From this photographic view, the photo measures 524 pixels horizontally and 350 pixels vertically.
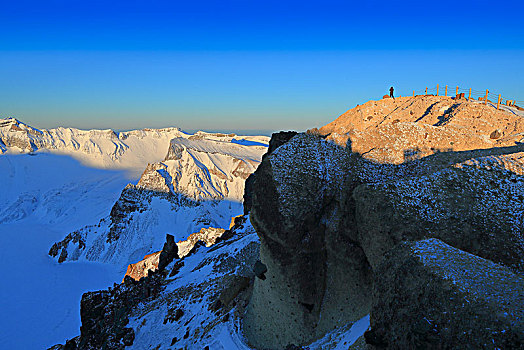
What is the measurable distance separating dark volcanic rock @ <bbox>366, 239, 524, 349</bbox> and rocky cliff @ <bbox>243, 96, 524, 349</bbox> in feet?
0.10

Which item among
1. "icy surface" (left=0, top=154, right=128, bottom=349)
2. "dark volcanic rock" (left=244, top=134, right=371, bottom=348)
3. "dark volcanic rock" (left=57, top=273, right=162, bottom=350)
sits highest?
"dark volcanic rock" (left=244, top=134, right=371, bottom=348)

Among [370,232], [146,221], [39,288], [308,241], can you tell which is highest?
[370,232]

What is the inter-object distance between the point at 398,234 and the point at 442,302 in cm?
615

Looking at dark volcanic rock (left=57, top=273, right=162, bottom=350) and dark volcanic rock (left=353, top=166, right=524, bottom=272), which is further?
dark volcanic rock (left=57, top=273, right=162, bottom=350)

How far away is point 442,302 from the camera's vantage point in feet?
29.9

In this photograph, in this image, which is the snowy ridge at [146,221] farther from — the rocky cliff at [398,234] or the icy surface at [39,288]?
the rocky cliff at [398,234]

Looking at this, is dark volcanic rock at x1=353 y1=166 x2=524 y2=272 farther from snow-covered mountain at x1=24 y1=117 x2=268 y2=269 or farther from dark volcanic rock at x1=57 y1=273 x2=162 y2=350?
snow-covered mountain at x1=24 y1=117 x2=268 y2=269

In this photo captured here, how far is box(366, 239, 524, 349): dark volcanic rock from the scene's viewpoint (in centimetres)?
805

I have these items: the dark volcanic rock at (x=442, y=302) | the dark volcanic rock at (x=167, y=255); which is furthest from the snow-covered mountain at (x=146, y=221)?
the dark volcanic rock at (x=442, y=302)

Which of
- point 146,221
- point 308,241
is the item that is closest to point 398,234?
point 308,241

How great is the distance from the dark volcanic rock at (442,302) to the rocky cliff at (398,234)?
31mm

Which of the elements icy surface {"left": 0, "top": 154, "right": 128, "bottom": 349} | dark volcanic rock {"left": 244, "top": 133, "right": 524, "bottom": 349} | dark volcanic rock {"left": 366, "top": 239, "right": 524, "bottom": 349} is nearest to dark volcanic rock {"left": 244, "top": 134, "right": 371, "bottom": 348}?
dark volcanic rock {"left": 244, "top": 133, "right": 524, "bottom": 349}

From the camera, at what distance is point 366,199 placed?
1684 cm

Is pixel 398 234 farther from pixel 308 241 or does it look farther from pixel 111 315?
pixel 111 315
